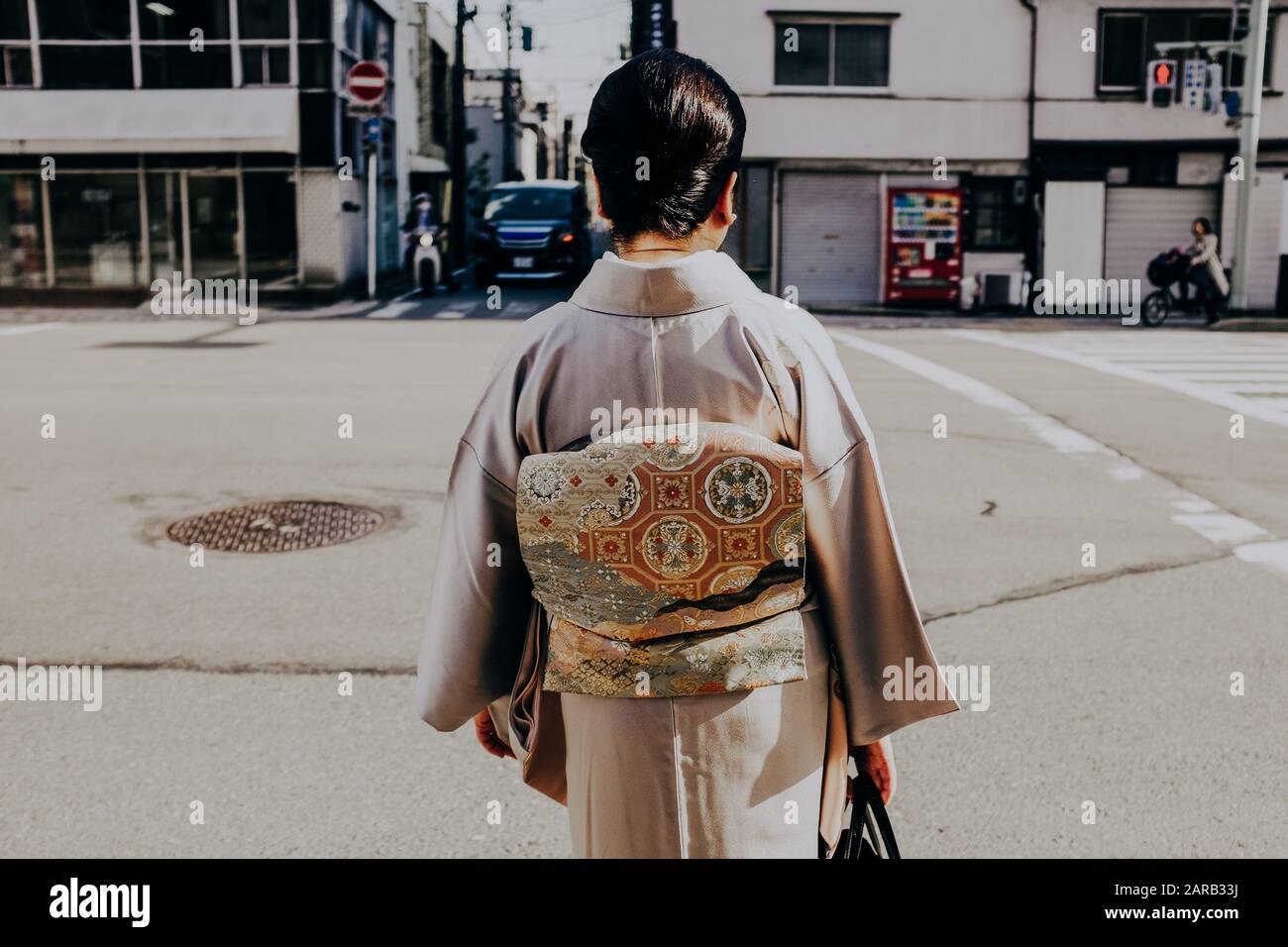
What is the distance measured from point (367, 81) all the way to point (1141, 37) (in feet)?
48.0

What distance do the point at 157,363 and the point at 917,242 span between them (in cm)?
1561

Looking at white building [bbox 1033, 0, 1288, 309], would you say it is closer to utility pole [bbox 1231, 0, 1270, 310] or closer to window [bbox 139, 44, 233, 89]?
utility pole [bbox 1231, 0, 1270, 310]

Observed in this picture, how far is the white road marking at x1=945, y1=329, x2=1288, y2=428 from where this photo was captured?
12305mm

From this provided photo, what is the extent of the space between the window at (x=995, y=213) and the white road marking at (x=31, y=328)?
53.9 ft

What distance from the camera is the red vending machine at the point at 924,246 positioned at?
2559 cm

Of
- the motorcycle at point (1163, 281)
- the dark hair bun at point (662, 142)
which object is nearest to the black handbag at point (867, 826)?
the dark hair bun at point (662, 142)

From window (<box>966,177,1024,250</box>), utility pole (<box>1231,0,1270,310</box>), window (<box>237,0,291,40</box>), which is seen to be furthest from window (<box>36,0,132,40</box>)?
utility pole (<box>1231,0,1270,310</box>)

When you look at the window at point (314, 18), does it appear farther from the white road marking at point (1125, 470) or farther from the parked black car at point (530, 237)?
the white road marking at point (1125, 470)

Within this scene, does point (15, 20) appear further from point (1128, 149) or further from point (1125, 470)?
point (1125, 470)

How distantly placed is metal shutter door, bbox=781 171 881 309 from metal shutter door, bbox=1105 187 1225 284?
449 centimetres

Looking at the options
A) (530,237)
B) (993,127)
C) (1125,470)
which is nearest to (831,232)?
(993,127)

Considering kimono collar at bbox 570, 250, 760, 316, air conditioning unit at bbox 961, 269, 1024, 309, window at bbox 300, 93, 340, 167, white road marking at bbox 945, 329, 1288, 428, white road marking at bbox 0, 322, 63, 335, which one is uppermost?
window at bbox 300, 93, 340, 167

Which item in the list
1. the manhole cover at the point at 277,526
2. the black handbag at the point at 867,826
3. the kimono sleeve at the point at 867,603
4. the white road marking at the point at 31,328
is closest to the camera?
the kimono sleeve at the point at 867,603

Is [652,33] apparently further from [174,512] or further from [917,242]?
[174,512]
